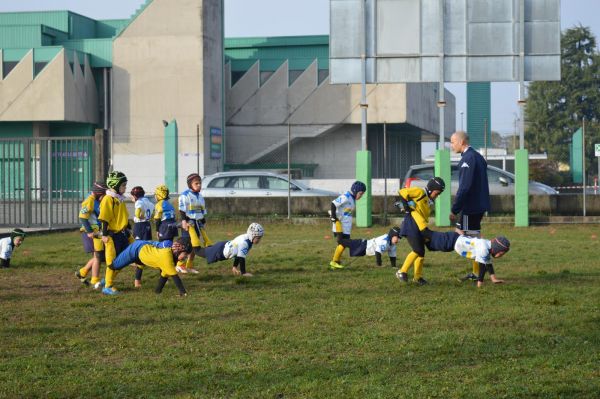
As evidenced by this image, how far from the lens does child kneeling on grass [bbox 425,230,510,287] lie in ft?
38.1

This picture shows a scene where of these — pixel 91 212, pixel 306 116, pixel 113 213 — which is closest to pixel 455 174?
pixel 91 212

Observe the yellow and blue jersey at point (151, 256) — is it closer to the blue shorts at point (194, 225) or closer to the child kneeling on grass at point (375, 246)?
the blue shorts at point (194, 225)

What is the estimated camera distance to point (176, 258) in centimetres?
1155

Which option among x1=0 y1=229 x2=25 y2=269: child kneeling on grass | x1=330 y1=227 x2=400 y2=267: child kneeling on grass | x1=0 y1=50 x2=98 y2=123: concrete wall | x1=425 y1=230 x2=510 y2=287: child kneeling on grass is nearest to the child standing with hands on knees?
x1=330 y1=227 x2=400 y2=267: child kneeling on grass

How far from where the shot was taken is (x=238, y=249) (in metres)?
13.6

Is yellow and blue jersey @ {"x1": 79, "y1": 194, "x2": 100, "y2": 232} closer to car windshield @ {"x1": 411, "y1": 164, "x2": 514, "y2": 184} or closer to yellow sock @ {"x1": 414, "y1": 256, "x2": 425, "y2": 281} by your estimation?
yellow sock @ {"x1": 414, "y1": 256, "x2": 425, "y2": 281}

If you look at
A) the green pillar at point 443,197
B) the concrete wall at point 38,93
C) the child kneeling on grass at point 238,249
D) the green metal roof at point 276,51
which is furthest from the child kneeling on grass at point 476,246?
the green metal roof at point 276,51

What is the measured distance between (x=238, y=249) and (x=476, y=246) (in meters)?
3.59

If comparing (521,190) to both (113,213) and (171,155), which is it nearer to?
(113,213)

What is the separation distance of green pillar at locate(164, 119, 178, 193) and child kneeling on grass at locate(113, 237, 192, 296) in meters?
30.7

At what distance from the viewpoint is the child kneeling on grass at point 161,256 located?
11.4 meters

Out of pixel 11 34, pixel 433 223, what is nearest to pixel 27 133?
pixel 11 34

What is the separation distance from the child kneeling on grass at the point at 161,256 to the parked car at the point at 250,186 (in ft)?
50.5

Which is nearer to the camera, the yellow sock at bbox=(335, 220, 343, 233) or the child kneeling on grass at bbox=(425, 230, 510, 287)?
the child kneeling on grass at bbox=(425, 230, 510, 287)
